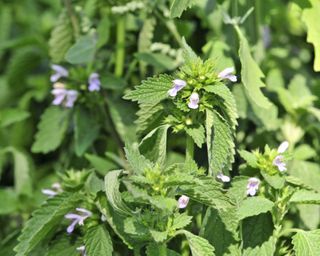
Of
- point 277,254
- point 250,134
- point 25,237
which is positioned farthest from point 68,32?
point 277,254

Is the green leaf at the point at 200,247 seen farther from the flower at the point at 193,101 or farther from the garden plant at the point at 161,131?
the flower at the point at 193,101

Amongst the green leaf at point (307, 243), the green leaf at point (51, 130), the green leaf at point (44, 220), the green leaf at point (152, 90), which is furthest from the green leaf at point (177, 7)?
the green leaf at point (51, 130)

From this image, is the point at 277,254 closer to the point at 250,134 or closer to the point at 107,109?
the point at 250,134

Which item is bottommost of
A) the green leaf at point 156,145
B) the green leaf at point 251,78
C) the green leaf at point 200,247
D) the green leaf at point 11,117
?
the green leaf at point 200,247

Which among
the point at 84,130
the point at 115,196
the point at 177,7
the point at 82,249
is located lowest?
the point at 82,249

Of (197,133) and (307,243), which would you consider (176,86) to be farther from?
(307,243)

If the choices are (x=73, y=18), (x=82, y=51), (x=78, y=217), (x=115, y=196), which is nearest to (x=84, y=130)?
(x=82, y=51)
